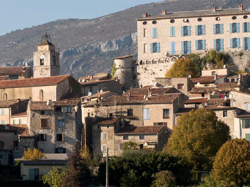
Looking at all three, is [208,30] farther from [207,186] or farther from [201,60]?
[207,186]

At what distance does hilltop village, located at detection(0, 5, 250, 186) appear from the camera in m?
74.1

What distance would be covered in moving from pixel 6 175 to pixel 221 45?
3594 cm

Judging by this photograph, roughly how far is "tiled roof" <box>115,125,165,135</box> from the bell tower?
974 inches

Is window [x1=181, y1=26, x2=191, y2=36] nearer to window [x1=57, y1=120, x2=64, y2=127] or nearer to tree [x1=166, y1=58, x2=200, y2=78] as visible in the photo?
tree [x1=166, y1=58, x2=200, y2=78]

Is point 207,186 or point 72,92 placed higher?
point 72,92

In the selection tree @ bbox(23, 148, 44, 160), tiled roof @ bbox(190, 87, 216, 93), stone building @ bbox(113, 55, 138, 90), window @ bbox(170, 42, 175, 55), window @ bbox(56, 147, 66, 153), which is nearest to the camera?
tree @ bbox(23, 148, 44, 160)

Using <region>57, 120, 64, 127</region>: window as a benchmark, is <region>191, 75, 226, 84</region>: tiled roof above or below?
above

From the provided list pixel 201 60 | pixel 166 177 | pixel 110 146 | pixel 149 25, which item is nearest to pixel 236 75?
pixel 201 60

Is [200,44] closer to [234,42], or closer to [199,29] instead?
[199,29]

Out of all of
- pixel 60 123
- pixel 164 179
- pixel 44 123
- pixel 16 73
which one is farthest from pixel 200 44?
pixel 164 179

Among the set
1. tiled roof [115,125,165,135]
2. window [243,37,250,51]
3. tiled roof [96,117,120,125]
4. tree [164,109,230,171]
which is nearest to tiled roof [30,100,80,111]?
tiled roof [96,117,120,125]

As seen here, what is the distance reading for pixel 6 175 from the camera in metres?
67.4

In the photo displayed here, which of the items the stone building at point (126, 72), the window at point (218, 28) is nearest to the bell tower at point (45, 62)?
the stone building at point (126, 72)

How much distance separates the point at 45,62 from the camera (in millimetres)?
99000
